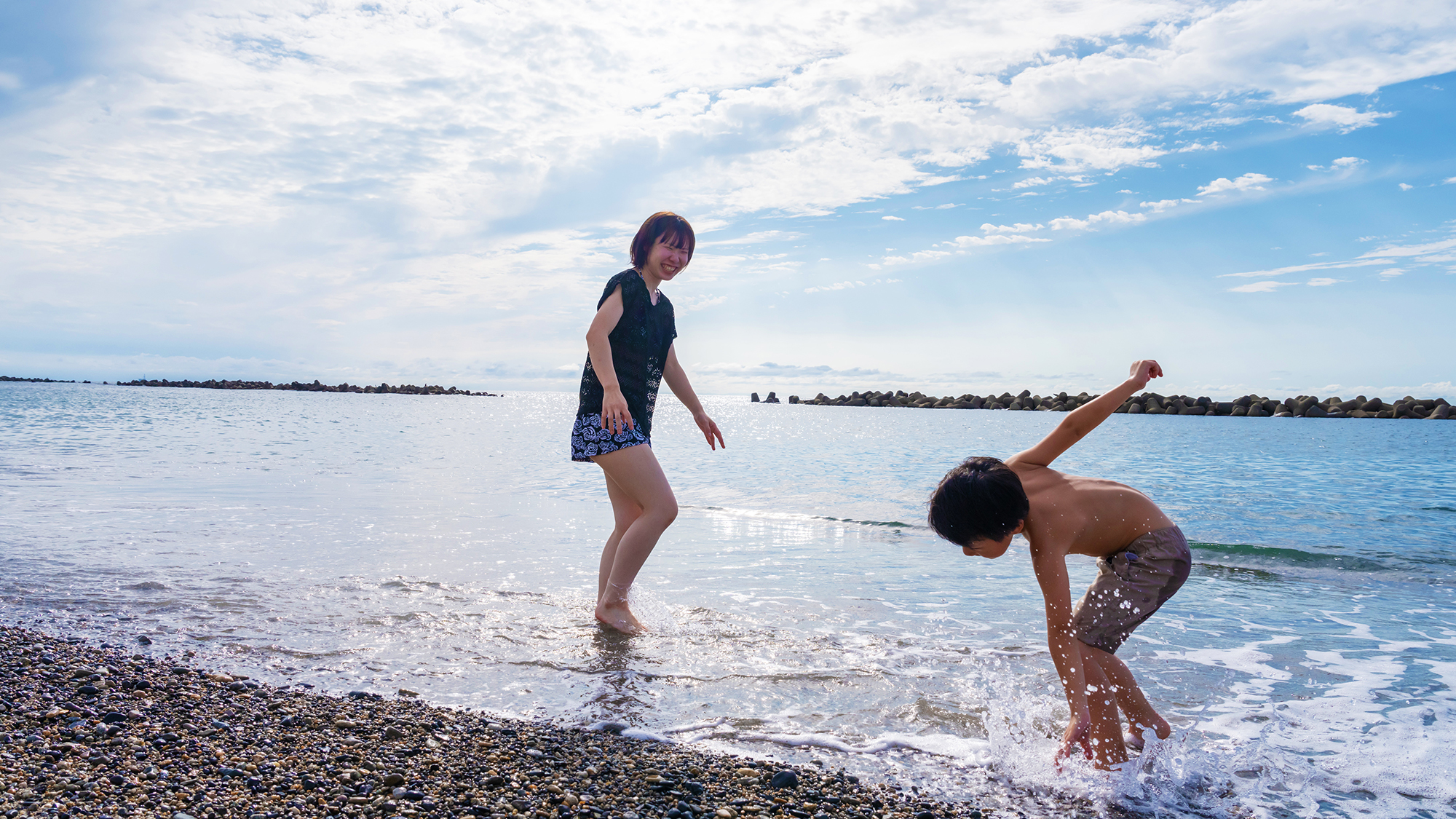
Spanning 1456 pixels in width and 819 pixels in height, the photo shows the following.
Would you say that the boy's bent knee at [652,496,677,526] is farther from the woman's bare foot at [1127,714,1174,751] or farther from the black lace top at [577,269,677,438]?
the woman's bare foot at [1127,714,1174,751]

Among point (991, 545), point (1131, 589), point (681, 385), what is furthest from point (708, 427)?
point (1131, 589)

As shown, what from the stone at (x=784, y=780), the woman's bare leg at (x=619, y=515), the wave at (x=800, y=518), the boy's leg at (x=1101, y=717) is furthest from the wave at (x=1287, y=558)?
the stone at (x=784, y=780)

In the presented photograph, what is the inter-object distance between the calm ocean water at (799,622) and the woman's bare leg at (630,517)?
0.21 metres

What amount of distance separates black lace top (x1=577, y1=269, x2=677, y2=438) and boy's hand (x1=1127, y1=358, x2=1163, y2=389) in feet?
7.95

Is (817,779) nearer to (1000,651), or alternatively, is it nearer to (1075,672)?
(1075,672)

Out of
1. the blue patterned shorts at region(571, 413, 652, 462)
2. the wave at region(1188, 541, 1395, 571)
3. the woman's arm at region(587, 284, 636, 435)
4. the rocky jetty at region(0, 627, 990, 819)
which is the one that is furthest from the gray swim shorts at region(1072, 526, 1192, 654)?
the wave at region(1188, 541, 1395, 571)

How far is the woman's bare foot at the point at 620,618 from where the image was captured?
15.6ft

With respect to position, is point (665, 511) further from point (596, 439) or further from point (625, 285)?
point (625, 285)

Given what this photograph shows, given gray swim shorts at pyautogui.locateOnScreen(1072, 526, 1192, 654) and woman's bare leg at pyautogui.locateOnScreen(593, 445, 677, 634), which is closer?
gray swim shorts at pyautogui.locateOnScreen(1072, 526, 1192, 654)

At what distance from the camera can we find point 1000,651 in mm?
4695

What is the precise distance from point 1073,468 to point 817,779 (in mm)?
17844

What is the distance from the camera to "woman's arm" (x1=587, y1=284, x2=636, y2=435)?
4246 mm

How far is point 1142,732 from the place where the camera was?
10.8ft

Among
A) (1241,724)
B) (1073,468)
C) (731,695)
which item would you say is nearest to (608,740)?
(731,695)
